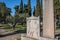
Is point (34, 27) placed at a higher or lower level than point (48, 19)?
lower

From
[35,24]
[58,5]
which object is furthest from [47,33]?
[58,5]

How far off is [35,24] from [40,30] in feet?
2.38

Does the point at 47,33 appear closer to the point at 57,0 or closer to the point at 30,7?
the point at 57,0

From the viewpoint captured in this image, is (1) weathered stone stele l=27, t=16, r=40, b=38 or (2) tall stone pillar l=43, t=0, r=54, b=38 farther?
(1) weathered stone stele l=27, t=16, r=40, b=38

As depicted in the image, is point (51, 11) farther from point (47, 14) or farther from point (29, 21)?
point (29, 21)

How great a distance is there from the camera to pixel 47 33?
9016 mm

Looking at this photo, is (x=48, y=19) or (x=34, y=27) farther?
(x=34, y=27)

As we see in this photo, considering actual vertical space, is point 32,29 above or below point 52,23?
below

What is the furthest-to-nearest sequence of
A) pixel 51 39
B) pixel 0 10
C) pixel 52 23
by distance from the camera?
1. pixel 0 10
2. pixel 52 23
3. pixel 51 39

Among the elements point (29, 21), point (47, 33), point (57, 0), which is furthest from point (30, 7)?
point (47, 33)

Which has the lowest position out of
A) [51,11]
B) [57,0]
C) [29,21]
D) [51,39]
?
[51,39]

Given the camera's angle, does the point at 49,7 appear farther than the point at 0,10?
No

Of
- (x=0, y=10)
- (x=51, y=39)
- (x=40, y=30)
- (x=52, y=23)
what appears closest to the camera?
(x=51, y=39)

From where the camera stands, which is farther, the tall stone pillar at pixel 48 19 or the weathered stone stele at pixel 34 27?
the weathered stone stele at pixel 34 27
